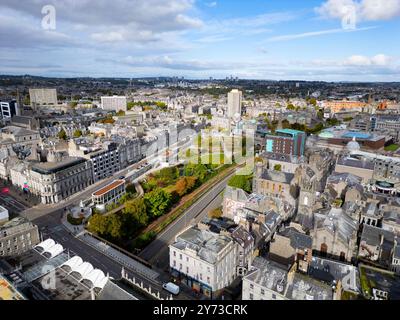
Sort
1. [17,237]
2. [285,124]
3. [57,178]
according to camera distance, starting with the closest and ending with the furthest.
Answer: [17,237] < [57,178] < [285,124]

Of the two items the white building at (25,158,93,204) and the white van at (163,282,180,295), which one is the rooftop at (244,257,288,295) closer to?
the white van at (163,282,180,295)

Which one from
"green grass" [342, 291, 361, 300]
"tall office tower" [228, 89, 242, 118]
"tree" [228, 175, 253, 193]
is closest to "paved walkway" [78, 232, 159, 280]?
"green grass" [342, 291, 361, 300]

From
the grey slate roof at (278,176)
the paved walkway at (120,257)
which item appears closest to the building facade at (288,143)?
the grey slate roof at (278,176)

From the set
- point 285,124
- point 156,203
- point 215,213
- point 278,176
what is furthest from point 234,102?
point 156,203

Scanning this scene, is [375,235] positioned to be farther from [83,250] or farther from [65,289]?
[83,250]

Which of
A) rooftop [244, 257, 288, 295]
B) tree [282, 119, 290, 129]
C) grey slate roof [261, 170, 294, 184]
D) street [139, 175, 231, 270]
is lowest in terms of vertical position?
street [139, 175, 231, 270]

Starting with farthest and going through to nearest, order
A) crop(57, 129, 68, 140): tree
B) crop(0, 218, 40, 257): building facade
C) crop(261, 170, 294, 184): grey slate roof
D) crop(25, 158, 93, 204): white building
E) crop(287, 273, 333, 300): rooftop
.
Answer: crop(57, 129, 68, 140): tree, crop(25, 158, 93, 204): white building, crop(261, 170, 294, 184): grey slate roof, crop(0, 218, 40, 257): building facade, crop(287, 273, 333, 300): rooftop

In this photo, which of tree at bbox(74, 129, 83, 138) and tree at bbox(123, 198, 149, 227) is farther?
tree at bbox(74, 129, 83, 138)

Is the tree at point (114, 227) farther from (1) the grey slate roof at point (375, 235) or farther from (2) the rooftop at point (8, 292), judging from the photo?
(1) the grey slate roof at point (375, 235)
